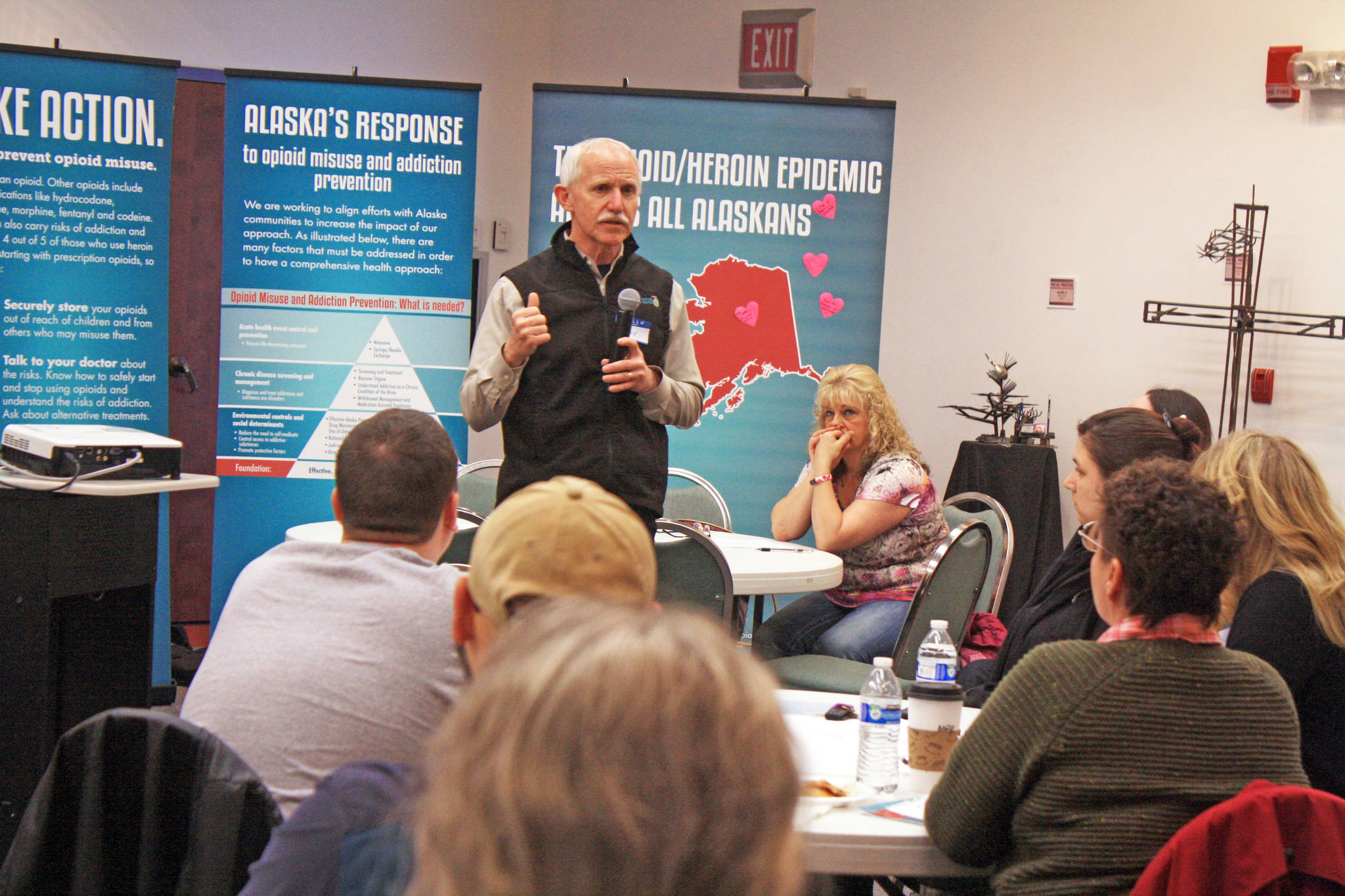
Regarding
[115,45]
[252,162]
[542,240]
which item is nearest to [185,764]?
[252,162]

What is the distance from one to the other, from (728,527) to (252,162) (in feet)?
7.45

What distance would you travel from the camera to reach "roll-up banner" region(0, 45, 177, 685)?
4.05m

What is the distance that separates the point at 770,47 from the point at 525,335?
397 cm

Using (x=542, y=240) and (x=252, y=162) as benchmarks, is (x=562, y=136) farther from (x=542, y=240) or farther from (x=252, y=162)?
(x=252, y=162)

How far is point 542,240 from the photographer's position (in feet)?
16.7

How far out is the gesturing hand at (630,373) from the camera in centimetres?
264

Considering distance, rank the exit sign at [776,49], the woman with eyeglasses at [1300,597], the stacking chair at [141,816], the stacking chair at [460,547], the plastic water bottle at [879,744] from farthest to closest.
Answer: the exit sign at [776,49] → the stacking chair at [460,547] → the woman with eyeglasses at [1300,597] → the plastic water bottle at [879,744] → the stacking chair at [141,816]

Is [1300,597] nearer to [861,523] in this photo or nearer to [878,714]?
[878,714]

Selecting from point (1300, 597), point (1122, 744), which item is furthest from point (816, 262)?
point (1122, 744)

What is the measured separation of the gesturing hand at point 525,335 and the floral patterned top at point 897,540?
4.31 feet

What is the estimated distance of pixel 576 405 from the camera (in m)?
2.69

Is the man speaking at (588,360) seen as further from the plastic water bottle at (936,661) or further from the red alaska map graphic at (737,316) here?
the red alaska map graphic at (737,316)

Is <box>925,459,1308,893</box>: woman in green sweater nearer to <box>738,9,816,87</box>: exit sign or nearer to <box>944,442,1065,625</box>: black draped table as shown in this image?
<box>944,442,1065,625</box>: black draped table

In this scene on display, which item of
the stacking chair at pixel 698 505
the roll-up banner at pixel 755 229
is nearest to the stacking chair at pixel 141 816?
the stacking chair at pixel 698 505
